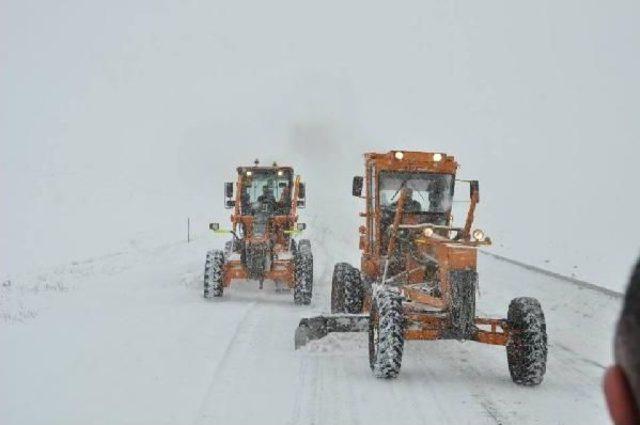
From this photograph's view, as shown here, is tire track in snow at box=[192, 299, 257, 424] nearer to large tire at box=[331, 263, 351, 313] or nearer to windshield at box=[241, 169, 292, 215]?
large tire at box=[331, 263, 351, 313]

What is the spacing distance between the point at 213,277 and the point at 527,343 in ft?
21.3

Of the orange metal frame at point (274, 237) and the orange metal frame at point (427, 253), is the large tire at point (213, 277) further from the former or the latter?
the orange metal frame at point (427, 253)

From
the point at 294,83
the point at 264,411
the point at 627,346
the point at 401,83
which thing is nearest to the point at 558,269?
the point at 264,411

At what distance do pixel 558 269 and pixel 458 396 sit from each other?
523 inches

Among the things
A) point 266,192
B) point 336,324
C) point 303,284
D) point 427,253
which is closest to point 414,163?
point 427,253

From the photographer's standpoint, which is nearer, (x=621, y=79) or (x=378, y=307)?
(x=378, y=307)

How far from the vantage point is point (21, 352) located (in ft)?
24.3

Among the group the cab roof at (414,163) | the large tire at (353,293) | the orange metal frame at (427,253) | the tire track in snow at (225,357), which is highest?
the cab roof at (414,163)

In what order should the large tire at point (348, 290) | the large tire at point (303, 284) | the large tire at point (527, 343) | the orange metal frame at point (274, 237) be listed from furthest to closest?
the orange metal frame at point (274, 237)
the large tire at point (303, 284)
the large tire at point (348, 290)
the large tire at point (527, 343)

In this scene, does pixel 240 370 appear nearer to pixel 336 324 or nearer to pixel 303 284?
pixel 336 324

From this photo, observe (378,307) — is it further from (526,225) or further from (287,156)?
(287,156)

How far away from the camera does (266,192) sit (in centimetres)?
1470

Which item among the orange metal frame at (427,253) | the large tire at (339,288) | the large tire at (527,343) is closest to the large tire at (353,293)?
the large tire at (339,288)

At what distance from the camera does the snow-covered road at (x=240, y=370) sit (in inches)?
230
